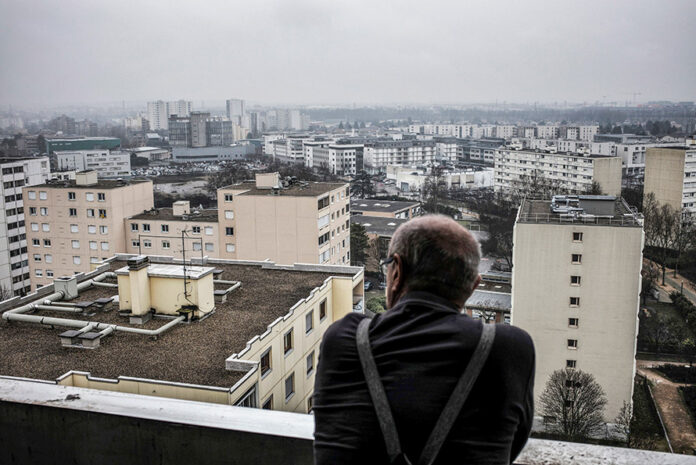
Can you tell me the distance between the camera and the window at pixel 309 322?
18.5ft

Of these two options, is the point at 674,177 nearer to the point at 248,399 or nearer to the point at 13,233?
the point at 13,233

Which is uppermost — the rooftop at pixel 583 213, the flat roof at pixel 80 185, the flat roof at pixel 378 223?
the flat roof at pixel 80 185

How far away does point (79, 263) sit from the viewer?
15508mm

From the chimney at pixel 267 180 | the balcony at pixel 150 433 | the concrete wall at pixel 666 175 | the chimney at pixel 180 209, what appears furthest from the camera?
the concrete wall at pixel 666 175

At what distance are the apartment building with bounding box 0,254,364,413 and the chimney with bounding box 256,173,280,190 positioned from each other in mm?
7654

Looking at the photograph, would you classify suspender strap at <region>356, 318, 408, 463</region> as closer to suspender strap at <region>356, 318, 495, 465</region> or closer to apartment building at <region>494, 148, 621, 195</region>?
suspender strap at <region>356, 318, 495, 465</region>

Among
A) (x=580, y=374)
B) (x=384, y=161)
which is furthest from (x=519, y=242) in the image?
(x=384, y=161)

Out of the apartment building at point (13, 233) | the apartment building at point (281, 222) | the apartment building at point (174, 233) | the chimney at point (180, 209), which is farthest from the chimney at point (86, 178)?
the apartment building at point (13, 233)

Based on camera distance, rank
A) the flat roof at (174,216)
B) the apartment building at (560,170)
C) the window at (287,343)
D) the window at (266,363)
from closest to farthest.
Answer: the window at (266,363)
the window at (287,343)
the flat roof at (174,216)
the apartment building at (560,170)

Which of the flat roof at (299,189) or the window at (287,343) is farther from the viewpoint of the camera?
the flat roof at (299,189)

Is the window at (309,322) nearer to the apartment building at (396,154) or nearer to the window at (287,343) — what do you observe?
the window at (287,343)

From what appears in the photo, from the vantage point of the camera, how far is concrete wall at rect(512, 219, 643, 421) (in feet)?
31.0

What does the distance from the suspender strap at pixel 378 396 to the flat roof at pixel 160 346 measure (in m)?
3.29

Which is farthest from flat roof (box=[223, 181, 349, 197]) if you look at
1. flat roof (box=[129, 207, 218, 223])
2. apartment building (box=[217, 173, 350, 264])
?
flat roof (box=[129, 207, 218, 223])
